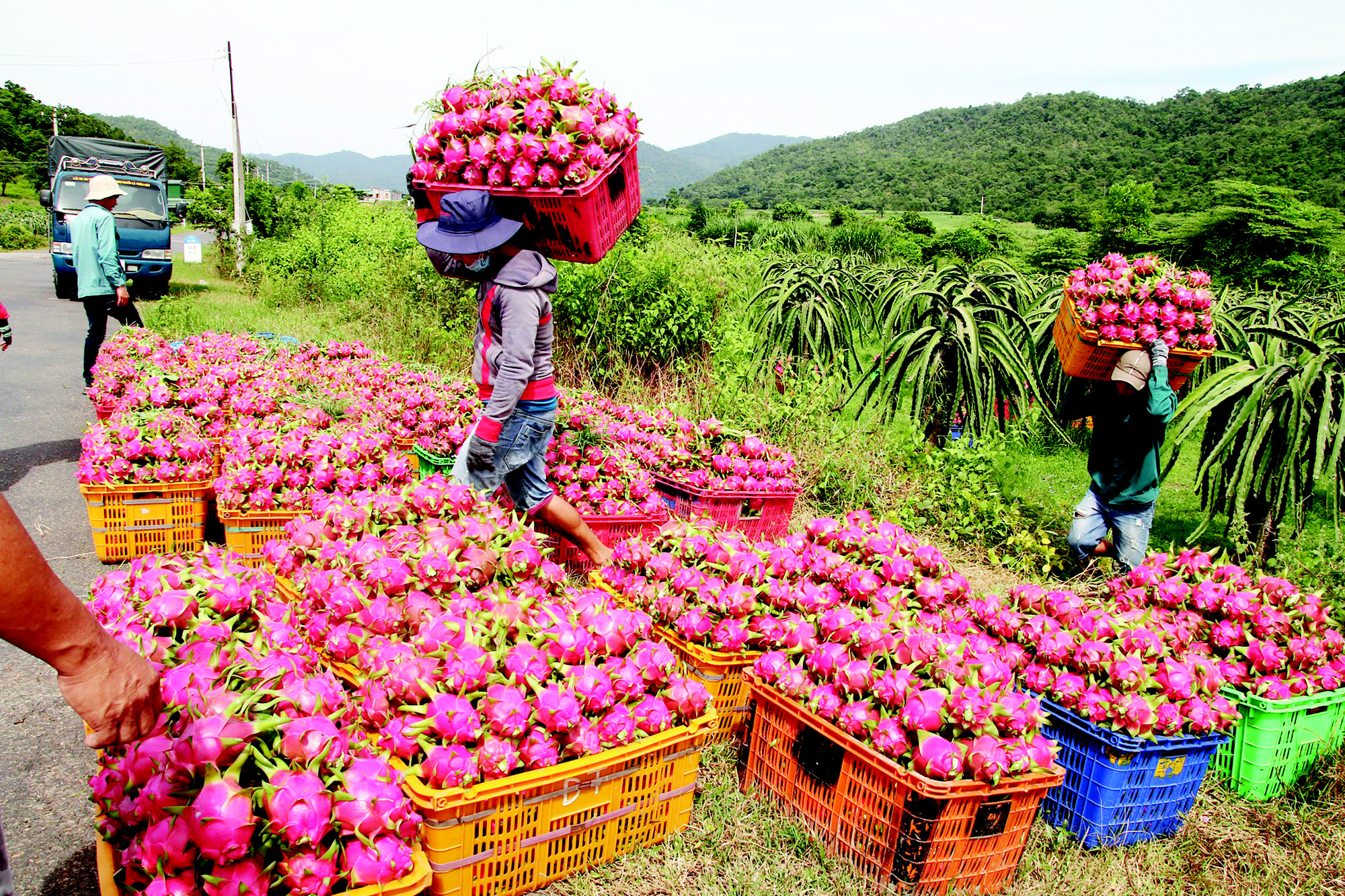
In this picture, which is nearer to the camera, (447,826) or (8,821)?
(447,826)

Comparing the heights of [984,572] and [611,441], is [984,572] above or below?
below

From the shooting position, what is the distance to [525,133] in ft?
12.3

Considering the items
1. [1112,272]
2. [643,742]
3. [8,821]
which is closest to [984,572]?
[1112,272]

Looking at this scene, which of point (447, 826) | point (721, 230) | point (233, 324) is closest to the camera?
point (447, 826)

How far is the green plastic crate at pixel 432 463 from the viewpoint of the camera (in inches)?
177

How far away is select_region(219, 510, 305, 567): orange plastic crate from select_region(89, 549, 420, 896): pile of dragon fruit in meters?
1.92

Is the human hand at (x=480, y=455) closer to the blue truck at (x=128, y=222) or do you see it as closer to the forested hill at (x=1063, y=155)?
the blue truck at (x=128, y=222)

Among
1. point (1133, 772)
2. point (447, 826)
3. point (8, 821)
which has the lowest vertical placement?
point (8, 821)

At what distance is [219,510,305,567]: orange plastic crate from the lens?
3816 mm

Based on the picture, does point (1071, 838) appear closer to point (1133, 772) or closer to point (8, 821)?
point (1133, 772)

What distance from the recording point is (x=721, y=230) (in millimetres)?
40844

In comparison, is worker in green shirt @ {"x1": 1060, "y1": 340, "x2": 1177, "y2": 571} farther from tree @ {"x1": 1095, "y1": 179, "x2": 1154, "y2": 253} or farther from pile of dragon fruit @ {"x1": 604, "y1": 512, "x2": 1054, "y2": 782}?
tree @ {"x1": 1095, "y1": 179, "x2": 1154, "y2": 253}

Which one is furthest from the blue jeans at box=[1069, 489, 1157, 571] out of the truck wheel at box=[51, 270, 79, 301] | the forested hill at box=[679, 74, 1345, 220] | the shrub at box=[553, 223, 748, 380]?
the forested hill at box=[679, 74, 1345, 220]

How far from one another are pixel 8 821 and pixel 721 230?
4086 cm
